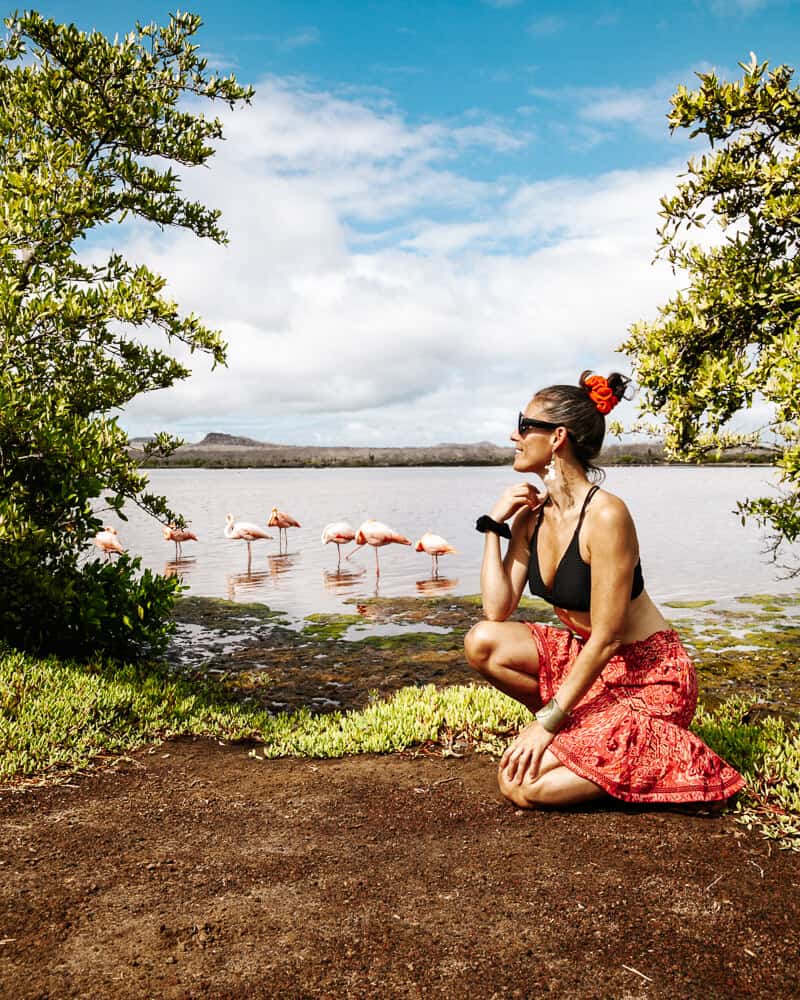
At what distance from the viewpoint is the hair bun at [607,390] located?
15.6 ft

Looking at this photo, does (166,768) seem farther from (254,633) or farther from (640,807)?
(254,633)

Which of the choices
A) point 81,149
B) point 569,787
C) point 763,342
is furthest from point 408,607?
point 569,787

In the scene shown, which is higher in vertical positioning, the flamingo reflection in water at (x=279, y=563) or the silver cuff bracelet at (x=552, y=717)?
the silver cuff bracelet at (x=552, y=717)

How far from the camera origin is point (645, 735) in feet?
14.9

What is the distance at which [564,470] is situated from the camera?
15.8 ft

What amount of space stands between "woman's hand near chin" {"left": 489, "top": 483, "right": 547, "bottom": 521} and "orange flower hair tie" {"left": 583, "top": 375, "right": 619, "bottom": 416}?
67 cm

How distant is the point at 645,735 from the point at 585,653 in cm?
62

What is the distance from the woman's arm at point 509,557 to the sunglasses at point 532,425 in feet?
1.37

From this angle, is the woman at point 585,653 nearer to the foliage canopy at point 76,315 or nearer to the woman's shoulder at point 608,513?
the woman's shoulder at point 608,513

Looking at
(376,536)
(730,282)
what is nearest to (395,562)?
(376,536)

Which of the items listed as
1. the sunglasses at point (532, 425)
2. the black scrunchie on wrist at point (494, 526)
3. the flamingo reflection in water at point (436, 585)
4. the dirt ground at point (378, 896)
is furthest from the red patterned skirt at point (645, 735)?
the flamingo reflection in water at point (436, 585)

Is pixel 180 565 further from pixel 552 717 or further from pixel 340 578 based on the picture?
pixel 552 717

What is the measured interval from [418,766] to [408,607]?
324 inches

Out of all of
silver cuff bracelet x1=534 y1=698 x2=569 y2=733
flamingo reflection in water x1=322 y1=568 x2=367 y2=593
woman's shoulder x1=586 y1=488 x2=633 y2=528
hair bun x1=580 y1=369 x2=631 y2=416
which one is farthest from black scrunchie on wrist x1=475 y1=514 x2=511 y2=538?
flamingo reflection in water x1=322 y1=568 x2=367 y2=593
